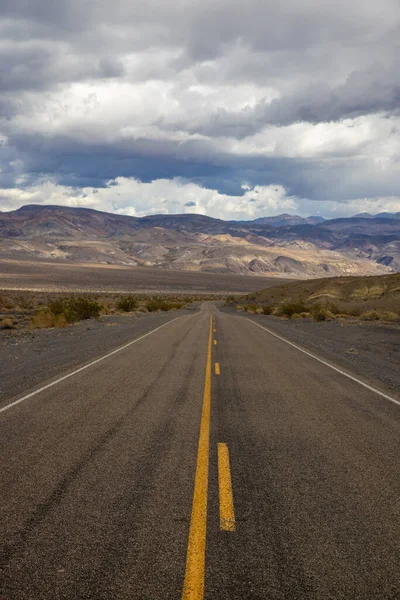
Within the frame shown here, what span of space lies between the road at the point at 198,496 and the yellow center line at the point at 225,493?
0.02 m

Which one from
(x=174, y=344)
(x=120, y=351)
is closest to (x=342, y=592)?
(x=120, y=351)

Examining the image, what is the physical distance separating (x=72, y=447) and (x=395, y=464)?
430 centimetres

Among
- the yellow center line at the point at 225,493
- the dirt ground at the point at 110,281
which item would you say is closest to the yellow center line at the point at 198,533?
the yellow center line at the point at 225,493

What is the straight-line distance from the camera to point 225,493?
4.57 metres

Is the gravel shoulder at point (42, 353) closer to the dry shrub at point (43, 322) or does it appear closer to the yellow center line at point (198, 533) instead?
the dry shrub at point (43, 322)

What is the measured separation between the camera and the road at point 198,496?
3256 mm

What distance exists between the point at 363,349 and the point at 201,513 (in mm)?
15713

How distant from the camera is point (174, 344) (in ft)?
56.1

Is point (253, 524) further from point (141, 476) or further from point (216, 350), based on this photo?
point (216, 350)

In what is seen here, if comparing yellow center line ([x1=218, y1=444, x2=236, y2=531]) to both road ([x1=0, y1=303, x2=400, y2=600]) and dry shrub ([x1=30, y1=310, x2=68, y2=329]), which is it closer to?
road ([x1=0, y1=303, x2=400, y2=600])

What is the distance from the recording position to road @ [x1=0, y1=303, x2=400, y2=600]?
128 inches

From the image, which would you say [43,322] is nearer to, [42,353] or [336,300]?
[42,353]

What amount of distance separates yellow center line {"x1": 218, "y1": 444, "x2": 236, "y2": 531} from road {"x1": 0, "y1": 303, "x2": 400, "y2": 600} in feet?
0.06

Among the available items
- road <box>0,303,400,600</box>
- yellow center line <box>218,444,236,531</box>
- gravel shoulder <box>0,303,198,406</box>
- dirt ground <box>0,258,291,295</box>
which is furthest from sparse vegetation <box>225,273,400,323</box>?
dirt ground <box>0,258,291,295</box>
